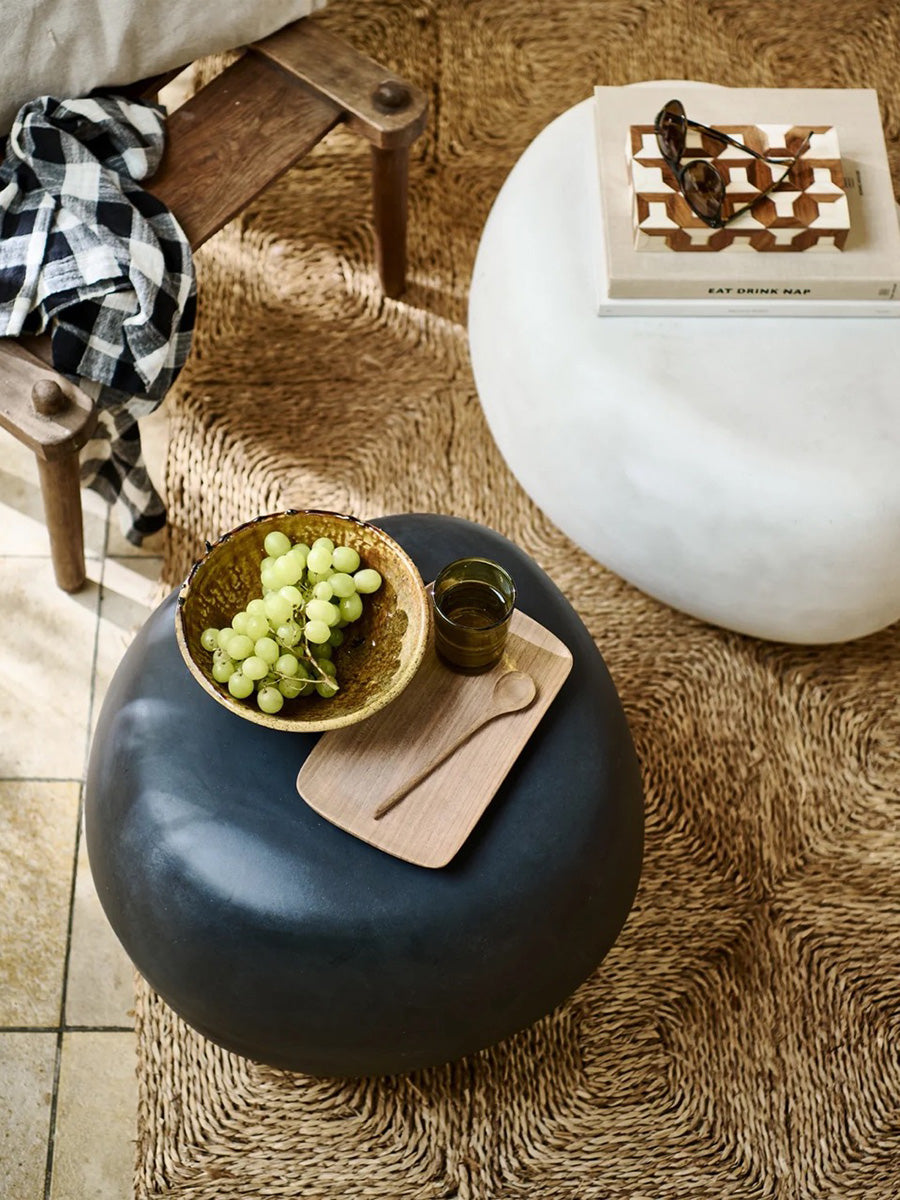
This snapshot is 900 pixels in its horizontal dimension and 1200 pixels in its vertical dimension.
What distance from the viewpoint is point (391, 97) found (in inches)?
58.7

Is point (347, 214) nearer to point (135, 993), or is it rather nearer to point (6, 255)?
point (6, 255)

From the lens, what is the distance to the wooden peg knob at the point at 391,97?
4.90 feet

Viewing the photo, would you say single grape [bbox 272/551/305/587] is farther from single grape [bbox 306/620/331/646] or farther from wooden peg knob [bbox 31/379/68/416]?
wooden peg knob [bbox 31/379/68/416]

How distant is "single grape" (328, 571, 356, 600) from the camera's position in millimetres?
1094

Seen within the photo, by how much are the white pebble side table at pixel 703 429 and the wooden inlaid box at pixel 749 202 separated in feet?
0.27

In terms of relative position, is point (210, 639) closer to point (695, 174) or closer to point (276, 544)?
point (276, 544)

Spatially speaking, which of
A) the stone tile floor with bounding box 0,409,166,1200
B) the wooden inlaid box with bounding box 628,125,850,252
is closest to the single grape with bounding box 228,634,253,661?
the stone tile floor with bounding box 0,409,166,1200

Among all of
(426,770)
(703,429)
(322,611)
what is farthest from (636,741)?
(322,611)

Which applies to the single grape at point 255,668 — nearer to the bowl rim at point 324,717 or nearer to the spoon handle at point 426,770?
the bowl rim at point 324,717

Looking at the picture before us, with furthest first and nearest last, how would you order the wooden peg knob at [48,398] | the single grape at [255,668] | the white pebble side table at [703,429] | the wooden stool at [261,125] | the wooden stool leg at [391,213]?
1. the wooden stool leg at [391,213]
2. the wooden stool at [261,125]
3. the white pebble side table at [703,429]
4. the wooden peg knob at [48,398]
5. the single grape at [255,668]

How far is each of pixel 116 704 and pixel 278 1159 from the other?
551mm

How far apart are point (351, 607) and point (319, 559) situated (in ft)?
0.17

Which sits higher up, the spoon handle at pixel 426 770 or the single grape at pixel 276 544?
the single grape at pixel 276 544

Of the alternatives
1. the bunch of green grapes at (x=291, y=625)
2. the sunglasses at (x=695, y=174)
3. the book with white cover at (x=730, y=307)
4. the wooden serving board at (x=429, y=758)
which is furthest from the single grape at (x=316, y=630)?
the sunglasses at (x=695, y=174)
